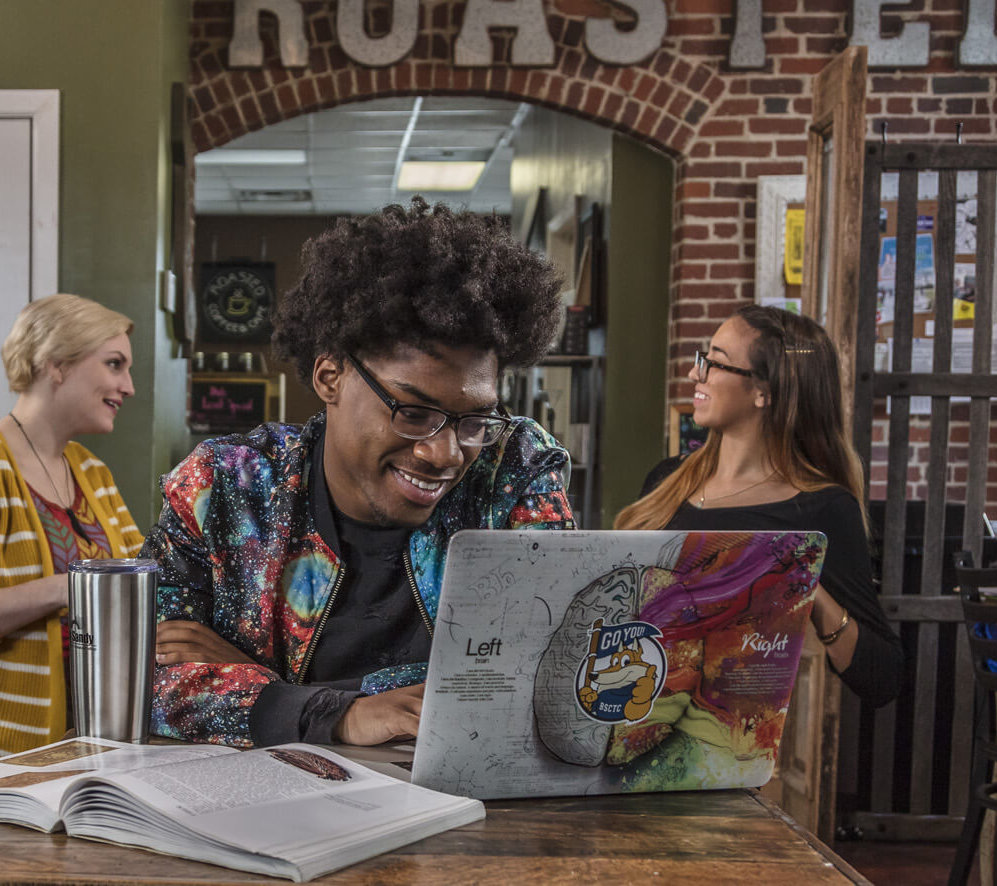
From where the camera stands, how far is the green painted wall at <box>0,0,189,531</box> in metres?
3.83

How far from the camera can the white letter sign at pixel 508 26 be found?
4480 millimetres

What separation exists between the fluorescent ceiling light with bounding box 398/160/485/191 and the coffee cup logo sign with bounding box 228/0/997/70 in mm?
4485

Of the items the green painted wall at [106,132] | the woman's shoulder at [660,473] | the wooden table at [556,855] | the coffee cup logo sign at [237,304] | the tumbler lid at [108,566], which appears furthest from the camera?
the coffee cup logo sign at [237,304]

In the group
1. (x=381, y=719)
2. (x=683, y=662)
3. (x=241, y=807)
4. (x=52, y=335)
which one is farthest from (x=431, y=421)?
(x=52, y=335)

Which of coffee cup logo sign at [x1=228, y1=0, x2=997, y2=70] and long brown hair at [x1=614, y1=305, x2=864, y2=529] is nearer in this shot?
long brown hair at [x1=614, y1=305, x2=864, y2=529]

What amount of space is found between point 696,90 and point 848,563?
2.78 metres

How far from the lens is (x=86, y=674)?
1188 mm

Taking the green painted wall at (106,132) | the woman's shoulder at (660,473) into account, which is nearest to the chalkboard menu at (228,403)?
the green painted wall at (106,132)

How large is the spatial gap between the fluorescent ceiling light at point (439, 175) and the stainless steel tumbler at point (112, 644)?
8.11 metres

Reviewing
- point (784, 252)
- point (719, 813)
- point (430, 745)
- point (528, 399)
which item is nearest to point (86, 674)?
point (430, 745)

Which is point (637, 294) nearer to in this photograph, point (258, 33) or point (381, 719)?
point (258, 33)

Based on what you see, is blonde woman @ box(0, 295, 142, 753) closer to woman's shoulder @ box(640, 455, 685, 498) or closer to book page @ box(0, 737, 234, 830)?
book page @ box(0, 737, 234, 830)

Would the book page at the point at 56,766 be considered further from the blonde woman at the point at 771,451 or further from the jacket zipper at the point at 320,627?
the blonde woman at the point at 771,451

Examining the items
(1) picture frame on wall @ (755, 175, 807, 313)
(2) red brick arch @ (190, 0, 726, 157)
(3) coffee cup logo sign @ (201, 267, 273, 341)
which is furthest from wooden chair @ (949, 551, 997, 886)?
(3) coffee cup logo sign @ (201, 267, 273, 341)
